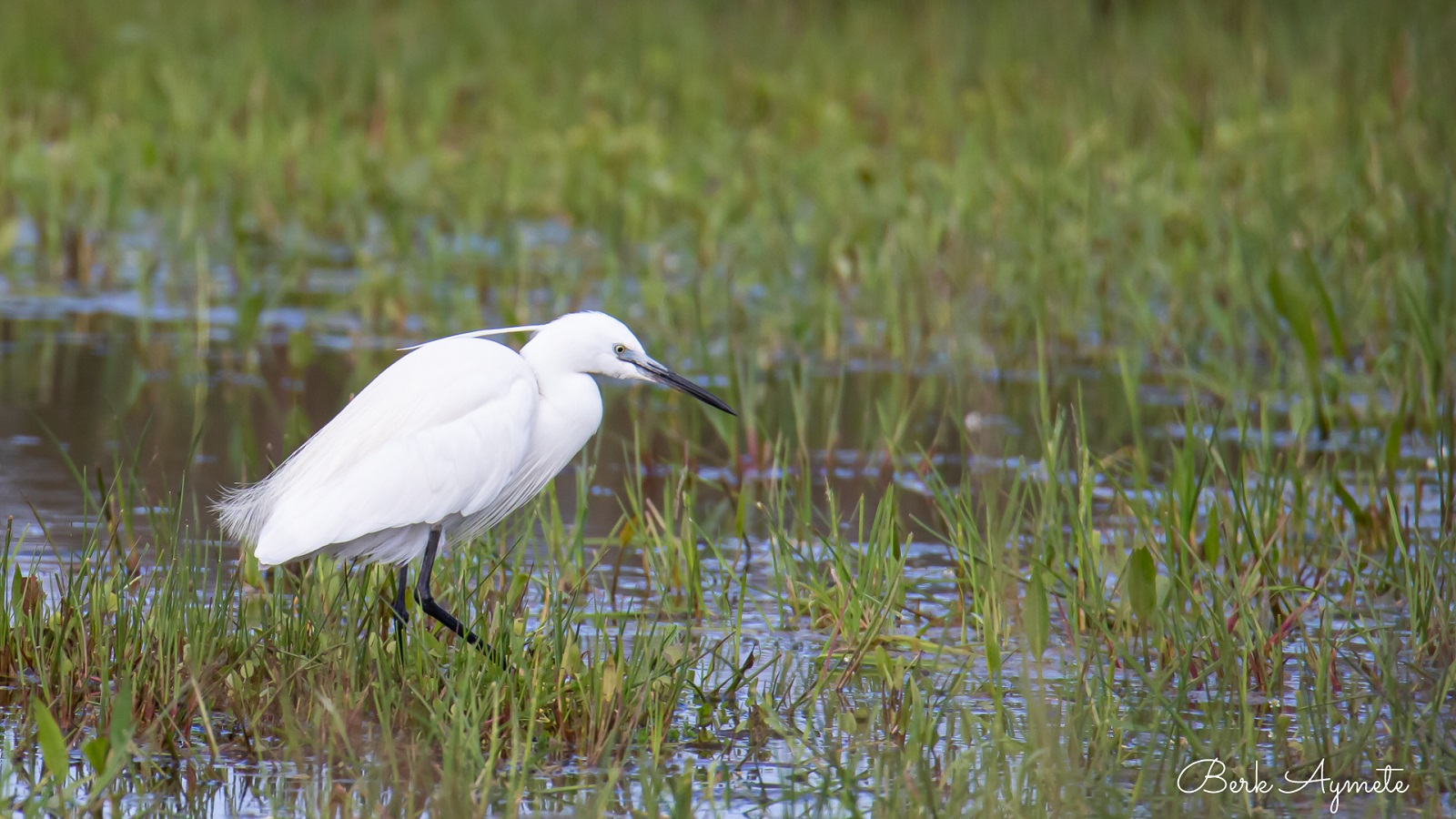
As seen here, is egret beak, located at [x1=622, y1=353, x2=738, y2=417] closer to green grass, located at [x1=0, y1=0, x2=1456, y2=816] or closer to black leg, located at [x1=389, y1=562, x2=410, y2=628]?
green grass, located at [x1=0, y1=0, x2=1456, y2=816]

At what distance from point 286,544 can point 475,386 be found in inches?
21.9

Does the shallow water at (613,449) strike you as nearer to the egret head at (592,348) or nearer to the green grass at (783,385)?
the green grass at (783,385)

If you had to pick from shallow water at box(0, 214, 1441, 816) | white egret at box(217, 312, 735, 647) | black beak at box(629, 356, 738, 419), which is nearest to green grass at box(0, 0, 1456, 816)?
shallow water at box(0, 214, 1441, 816)

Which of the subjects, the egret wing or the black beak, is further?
the black beak

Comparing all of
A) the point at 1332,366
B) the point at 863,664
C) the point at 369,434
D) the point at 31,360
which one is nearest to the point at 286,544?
the point at 369,434

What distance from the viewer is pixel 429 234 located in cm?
842

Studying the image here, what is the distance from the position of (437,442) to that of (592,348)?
16.7 inches

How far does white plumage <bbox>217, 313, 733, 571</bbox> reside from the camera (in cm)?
402

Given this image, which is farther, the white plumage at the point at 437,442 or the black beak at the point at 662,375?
the black beak at the point at 662,375

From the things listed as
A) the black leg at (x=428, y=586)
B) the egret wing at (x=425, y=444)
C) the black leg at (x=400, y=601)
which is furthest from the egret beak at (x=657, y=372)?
the black leg at (x=400, y=601)

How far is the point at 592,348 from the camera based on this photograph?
4.30m

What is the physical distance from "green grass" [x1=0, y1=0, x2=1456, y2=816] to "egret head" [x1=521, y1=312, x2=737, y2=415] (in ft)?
1.38

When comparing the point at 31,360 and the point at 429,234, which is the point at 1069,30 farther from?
the point at 31,360

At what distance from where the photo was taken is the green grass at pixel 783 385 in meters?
3.56
